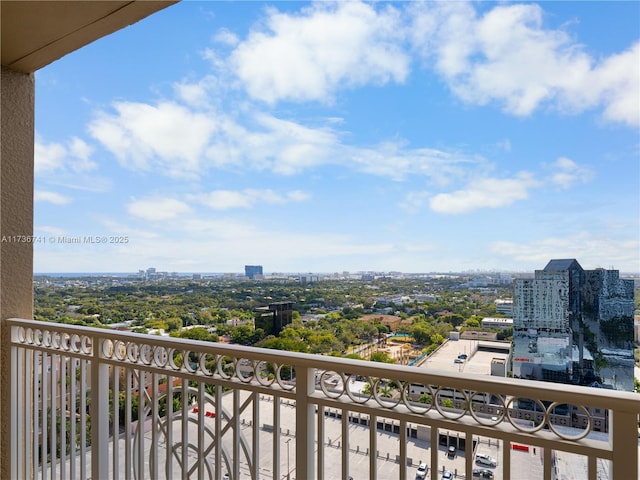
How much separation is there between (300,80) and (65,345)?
1715 mm

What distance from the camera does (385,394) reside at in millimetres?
1170

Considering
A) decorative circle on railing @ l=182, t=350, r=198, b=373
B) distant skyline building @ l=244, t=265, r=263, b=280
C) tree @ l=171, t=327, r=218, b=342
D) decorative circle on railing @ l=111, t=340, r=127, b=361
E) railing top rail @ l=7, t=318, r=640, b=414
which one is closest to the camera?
railing top rail @ l=7, t=318, r=640, b=414

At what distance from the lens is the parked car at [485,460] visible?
1.05m

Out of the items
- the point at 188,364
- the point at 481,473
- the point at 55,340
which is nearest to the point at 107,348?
the point at 55,340

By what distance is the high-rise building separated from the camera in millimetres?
1058

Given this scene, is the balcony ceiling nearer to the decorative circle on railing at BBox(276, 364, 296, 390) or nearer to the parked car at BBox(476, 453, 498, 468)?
the decorative circle on railing at BBox(276, 364, 296, 390)

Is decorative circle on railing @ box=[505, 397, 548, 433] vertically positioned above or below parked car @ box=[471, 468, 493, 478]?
above

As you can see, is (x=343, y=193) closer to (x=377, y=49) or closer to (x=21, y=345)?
(x=377, y=49)

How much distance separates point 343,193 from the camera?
1881 millimetres

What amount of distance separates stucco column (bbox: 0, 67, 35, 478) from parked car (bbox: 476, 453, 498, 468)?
2.32m

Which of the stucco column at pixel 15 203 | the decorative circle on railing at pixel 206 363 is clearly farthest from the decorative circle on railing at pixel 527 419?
the stucco column at pixel 15 203

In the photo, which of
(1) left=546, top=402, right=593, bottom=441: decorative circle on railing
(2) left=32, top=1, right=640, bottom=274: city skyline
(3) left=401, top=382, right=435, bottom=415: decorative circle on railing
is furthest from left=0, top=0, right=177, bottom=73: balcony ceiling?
Result: (1) left=546, top=402, right=593, bottom=441: decorative circle on railing

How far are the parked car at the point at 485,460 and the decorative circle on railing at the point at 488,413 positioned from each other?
124mm

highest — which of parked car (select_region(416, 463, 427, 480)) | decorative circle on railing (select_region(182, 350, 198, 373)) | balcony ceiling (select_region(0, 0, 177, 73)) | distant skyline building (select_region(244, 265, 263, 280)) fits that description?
balcony ceiling (select_region(0, 0, 177, 73))
